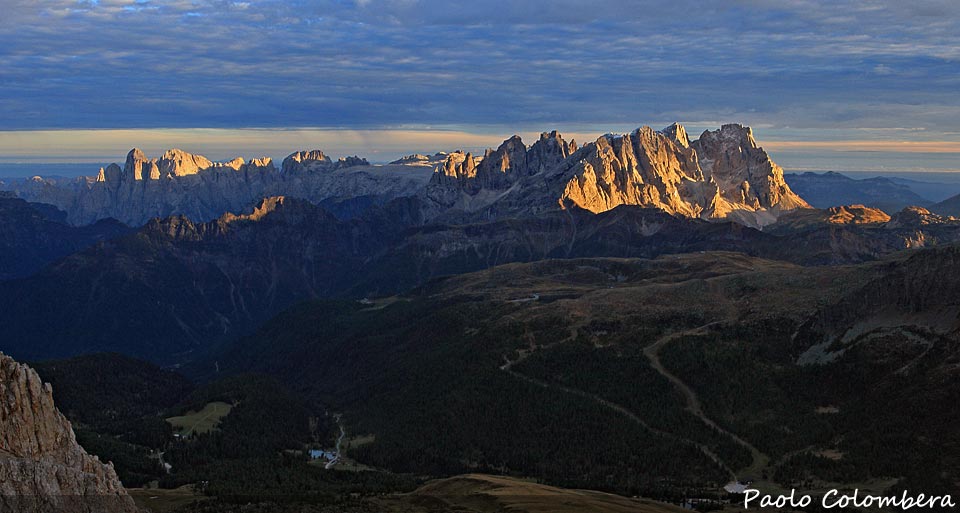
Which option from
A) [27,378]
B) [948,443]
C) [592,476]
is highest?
[27,378]

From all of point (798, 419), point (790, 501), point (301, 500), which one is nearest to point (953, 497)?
point (790, 501)

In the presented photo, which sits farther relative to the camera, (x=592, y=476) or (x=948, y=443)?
(x=592, y=476)

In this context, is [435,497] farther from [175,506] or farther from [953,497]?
[953,497]

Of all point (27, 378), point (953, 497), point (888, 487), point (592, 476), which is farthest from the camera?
point (592, 476)

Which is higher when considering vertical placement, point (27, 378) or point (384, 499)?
point (27, 378)

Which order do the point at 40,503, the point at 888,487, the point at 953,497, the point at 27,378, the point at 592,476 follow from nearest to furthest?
the point at 40,503
the point at 27,378
the point at 953,497
the point at 888,487
the point at 592,476

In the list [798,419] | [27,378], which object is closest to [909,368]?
[798,419]
